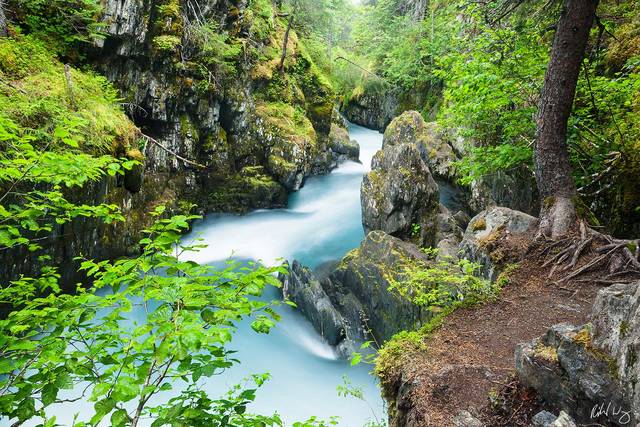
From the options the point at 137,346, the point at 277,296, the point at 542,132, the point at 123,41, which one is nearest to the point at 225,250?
the point at 277,296

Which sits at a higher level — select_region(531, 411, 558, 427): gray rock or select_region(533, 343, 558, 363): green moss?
select_region(533, 343, 558, 363): green moss

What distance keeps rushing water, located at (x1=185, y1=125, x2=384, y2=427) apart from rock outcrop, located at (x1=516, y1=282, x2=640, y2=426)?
2.24 metres

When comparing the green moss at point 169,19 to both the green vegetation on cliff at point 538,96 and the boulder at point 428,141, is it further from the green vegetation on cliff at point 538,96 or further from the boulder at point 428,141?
the boulder at point 428,141

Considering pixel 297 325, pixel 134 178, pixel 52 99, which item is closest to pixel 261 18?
pixel 134 178

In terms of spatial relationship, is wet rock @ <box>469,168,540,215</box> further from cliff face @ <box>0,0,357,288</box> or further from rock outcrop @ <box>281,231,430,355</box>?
cliff face @ <box>0,0,357,288</box>

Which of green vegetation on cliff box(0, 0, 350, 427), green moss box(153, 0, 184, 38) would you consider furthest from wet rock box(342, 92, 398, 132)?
green moss box(153, 0, 184, 38)

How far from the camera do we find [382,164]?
11.8 metres

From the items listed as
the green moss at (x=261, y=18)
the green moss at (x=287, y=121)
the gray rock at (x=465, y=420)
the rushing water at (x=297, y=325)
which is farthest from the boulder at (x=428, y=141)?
the gray rock at (x=465, y=420)

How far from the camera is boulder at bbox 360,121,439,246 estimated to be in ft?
35.0

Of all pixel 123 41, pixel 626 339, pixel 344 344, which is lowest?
pixel 344 344

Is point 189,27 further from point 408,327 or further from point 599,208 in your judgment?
point 599,208

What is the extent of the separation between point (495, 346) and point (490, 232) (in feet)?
9.62

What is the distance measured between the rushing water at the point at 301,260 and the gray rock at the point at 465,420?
2013 mm

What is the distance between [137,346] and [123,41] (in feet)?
36.8
